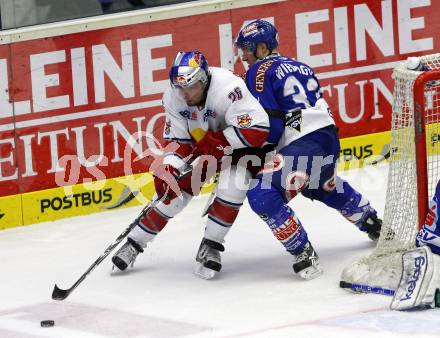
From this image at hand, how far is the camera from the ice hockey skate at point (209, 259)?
625 cm

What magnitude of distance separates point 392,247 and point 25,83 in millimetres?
2628

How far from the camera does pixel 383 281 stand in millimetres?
5660

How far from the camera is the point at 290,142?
20.3 feet

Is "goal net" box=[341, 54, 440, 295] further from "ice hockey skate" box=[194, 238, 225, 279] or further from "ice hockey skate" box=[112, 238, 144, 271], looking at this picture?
"ice hockey skate" box=[112, 238, 144, 271]

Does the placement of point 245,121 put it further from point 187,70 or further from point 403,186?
point 403,186

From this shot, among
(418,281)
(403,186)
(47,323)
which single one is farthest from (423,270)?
(47,323)

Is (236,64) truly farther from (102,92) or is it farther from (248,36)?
(248,36)

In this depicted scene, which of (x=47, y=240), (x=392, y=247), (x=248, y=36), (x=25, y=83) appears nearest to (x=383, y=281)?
(x=392, y=247)

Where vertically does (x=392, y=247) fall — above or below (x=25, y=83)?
below

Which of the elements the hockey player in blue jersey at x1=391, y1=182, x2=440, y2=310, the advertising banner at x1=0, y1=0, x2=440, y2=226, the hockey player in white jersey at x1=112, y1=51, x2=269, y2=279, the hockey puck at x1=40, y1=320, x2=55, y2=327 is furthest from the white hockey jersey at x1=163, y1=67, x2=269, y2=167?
the advertising banner at x1=0, y1=0, x2=440, y2=226

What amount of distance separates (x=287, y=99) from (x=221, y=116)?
1.03 ft

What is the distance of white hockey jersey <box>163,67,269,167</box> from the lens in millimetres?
6098

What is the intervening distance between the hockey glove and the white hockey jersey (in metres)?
0.03

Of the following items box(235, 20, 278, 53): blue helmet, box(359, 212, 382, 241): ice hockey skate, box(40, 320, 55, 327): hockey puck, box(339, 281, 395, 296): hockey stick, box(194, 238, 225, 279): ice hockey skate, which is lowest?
box(40, 320, 55, 327): hockey puck
